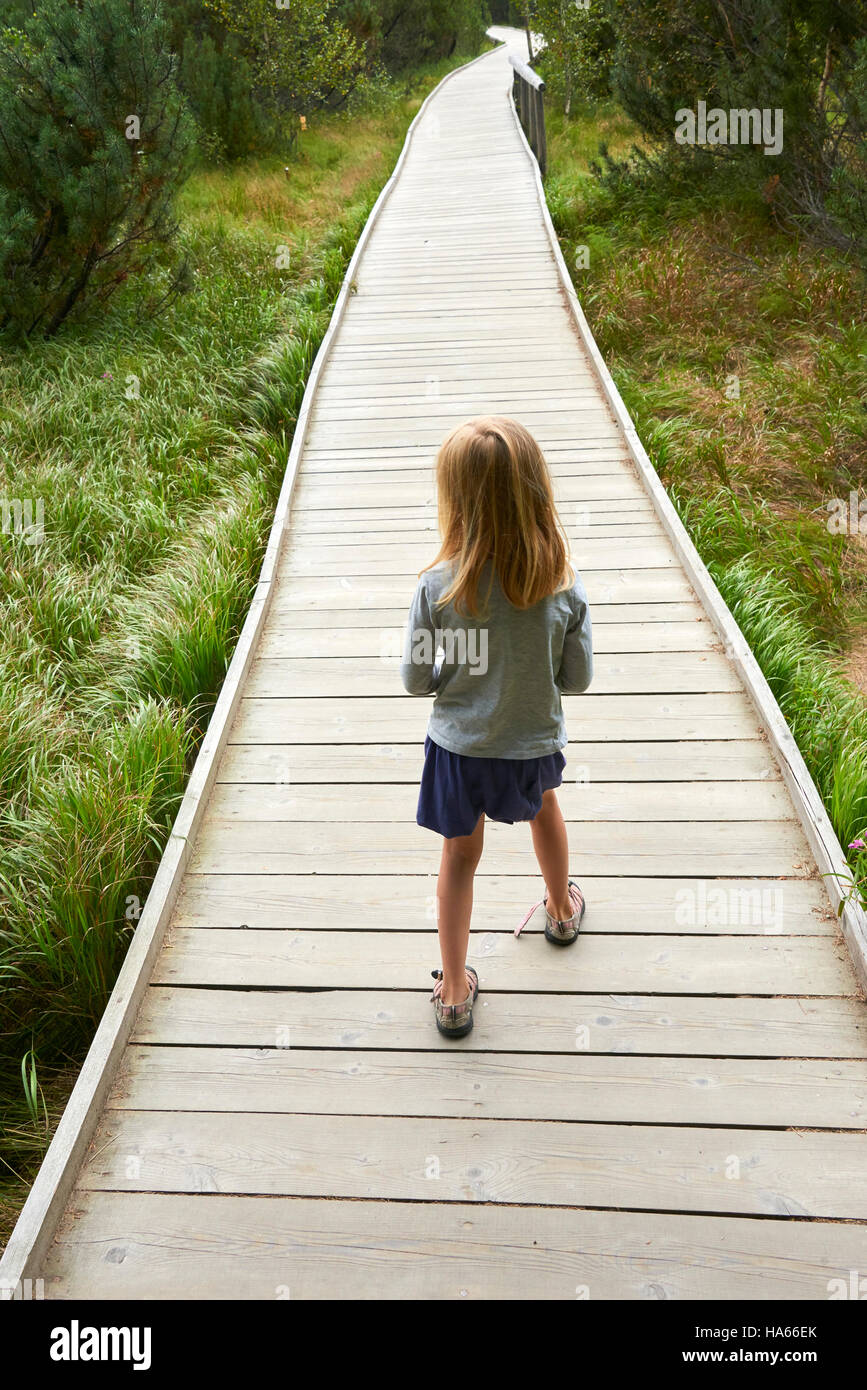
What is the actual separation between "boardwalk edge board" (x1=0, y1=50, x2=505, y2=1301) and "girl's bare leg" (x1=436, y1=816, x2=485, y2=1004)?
33.7 inches

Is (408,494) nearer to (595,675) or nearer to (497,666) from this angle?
(595,675)

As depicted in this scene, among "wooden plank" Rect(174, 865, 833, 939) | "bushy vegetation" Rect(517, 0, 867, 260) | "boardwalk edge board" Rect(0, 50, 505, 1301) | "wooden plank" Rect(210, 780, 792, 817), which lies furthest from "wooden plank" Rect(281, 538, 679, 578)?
"bushy vegetation" Rect(517, 0, 867, 260)

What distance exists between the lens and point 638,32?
936 centimetres

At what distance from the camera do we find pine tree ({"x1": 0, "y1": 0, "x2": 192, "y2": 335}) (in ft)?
23.7

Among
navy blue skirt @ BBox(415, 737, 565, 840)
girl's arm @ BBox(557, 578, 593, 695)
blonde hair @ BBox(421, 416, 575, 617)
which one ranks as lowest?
navy blue skirt @ BBox(415, 737, 565, 840)

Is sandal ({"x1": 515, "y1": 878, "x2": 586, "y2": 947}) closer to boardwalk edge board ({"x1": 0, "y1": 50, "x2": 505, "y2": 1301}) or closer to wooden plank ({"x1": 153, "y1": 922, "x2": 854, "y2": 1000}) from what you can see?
wooden plank ({"x1": 153, "y1": 922, "x2": 854, "y2": 1000})

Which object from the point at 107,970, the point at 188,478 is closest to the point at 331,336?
the point at 188,478

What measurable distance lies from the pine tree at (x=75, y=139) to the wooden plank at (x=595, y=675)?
5.06m

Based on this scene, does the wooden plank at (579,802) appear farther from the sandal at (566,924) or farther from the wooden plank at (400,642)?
the wooden plank at (400,642)

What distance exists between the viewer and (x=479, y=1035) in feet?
7.89

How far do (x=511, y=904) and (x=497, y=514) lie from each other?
1.33m

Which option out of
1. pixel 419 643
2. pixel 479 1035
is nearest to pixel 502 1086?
pixel 479 1035

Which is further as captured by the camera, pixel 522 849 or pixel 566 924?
pixel 522 849
